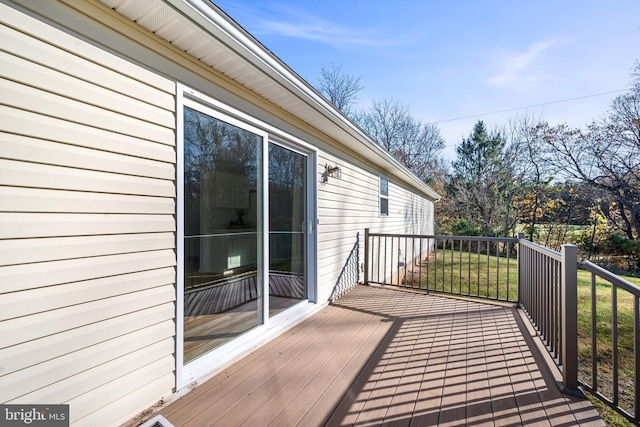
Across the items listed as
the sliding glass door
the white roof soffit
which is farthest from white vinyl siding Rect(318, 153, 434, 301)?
the white roof soffit

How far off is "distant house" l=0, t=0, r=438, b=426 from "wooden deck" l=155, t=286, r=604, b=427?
1.10 ft

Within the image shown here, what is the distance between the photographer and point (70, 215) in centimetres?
153

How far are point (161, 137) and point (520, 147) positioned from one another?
1730 cm

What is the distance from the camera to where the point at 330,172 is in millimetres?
4285

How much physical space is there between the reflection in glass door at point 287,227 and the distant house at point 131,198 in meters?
0.06

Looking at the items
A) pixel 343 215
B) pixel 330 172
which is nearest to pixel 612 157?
pixel 343 215

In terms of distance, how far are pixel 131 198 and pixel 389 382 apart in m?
2.15

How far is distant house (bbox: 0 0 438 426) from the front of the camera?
4.54ft

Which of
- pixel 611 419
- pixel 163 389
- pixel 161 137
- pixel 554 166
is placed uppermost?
pixel 554 166

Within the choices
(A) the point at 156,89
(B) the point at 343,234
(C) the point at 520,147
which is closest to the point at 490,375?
(B) the point at 343,234

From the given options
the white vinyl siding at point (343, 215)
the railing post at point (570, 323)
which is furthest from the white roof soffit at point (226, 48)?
the railing post at point (570, 323)

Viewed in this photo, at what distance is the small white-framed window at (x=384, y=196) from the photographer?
6.92 meters

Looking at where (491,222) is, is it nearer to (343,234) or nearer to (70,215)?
(343,234)

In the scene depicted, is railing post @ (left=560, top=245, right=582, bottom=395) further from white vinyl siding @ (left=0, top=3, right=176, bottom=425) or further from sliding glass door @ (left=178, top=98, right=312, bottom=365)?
white vinyl siding @ (left=0, top=3, right=176, bottom=425)
